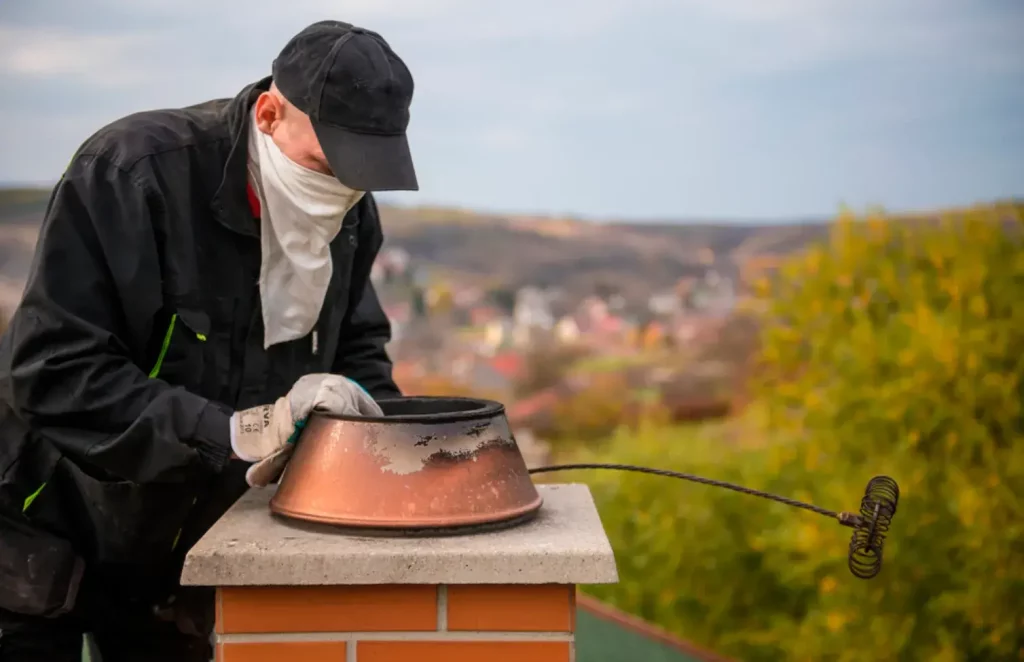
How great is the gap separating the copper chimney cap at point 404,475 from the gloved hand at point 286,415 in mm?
31

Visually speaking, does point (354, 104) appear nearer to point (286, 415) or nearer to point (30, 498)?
point (286, 415)

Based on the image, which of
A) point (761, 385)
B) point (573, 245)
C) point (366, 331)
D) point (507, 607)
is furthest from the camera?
point (573, 245)

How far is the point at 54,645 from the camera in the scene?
2406 mm

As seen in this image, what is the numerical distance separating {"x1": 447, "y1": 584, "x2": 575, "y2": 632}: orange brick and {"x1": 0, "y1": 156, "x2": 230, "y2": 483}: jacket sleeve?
50 centimetres

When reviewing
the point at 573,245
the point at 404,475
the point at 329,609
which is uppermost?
the point at 573,245

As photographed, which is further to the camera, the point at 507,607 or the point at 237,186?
the point at 237,186

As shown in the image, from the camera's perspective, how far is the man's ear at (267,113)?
2284mm

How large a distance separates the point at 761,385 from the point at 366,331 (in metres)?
2.13

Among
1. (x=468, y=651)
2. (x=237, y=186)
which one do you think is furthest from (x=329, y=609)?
(x=237, y=186)

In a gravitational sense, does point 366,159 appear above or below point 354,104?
below

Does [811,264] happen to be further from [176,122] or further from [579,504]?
[176,122]

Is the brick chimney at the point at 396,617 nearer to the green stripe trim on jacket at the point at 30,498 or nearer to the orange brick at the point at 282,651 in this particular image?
the orange brick at the point at 282,651

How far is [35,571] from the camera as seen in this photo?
229 centimetres

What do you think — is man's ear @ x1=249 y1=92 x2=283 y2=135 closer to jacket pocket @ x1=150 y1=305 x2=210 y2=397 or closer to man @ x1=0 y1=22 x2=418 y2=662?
man @ x1=0 y1=22 x2=418 y2=662
